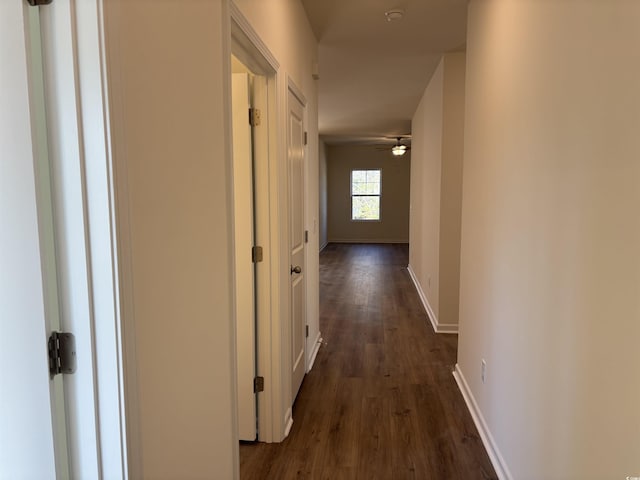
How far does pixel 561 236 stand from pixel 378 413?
1.77 m

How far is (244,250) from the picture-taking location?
7.75 ft

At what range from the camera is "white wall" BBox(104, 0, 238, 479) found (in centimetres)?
100

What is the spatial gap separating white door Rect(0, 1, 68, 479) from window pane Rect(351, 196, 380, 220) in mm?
11672

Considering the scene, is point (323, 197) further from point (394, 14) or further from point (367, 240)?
point (394, 14)

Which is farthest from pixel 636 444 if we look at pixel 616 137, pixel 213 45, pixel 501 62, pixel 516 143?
pixel 501 62

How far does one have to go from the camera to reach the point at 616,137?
3.89ft

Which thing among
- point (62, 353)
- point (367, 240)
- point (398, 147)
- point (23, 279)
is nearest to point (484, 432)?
point (62, 353)

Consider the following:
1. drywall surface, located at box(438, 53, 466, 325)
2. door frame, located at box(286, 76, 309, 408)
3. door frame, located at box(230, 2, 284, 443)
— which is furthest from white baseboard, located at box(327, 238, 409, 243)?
door frame, located at box(230, 2, 284, 443)

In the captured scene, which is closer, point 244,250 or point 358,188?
point 244,250

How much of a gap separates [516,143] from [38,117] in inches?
72.8

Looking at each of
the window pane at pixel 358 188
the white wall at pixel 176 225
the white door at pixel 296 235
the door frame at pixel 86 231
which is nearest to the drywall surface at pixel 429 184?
the white door at pixel 296 235

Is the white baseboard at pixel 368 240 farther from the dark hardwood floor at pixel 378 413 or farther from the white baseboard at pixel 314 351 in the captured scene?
the white baseboard at pixel 314 351

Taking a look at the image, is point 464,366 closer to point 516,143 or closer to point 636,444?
point 516,143

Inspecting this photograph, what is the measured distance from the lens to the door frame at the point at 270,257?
2324mm
